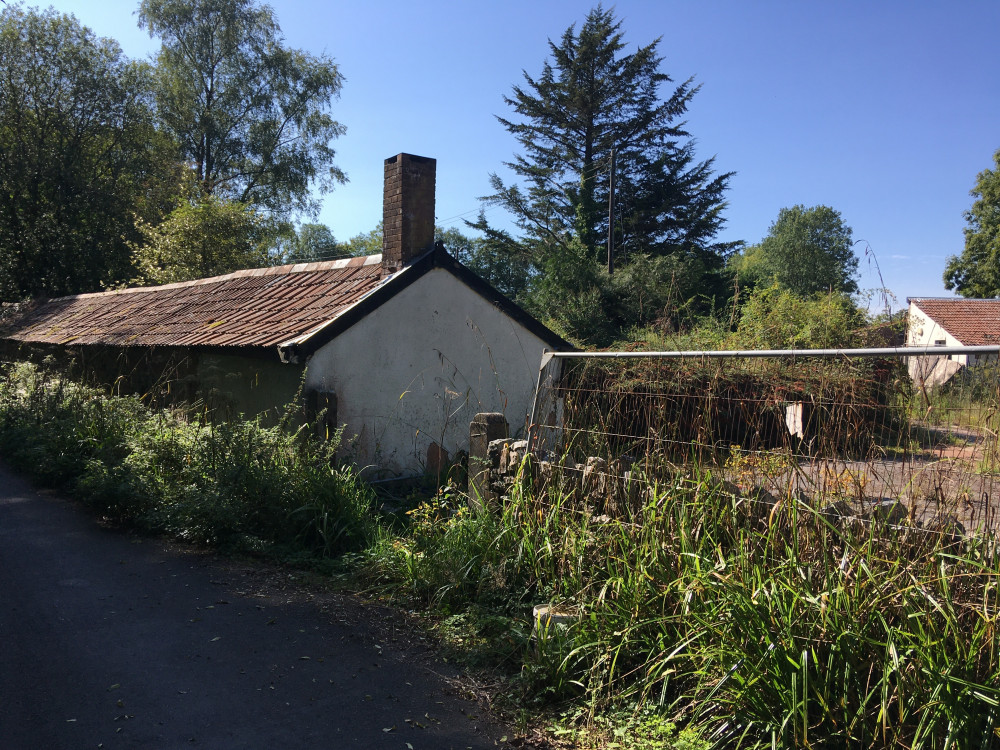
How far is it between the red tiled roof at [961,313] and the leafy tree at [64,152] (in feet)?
112

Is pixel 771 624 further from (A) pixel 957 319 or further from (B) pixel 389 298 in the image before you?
(A) pixel 957 319

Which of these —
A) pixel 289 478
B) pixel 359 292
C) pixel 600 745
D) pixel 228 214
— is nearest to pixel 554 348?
pixel 359 292

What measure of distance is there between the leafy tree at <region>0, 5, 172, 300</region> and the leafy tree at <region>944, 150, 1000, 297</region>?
44.7 meters

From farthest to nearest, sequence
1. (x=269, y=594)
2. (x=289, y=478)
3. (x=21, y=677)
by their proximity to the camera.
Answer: (x=289, y=478) < (x=269, y=594) < (x=21, y=677)

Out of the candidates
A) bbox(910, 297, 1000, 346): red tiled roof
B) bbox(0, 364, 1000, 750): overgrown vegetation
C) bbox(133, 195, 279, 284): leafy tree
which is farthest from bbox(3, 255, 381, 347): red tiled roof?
bbox(910, 297, 1000, 346): red tiled roof

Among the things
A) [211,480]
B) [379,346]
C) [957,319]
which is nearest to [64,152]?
[379,346]

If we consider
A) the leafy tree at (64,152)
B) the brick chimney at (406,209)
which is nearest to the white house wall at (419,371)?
the brick chimney at (406,209)

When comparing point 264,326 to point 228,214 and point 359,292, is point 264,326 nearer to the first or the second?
point 359,292

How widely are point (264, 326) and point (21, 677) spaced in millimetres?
6722

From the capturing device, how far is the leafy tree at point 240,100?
1225 inches

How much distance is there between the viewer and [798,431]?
3850mm

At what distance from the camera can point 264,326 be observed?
10.5 metres

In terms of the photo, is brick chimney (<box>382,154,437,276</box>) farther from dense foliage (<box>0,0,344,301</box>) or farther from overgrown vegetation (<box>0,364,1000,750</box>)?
dense foliage (<box>0,0,344,301</box>)

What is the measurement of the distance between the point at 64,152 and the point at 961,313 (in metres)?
40.4
